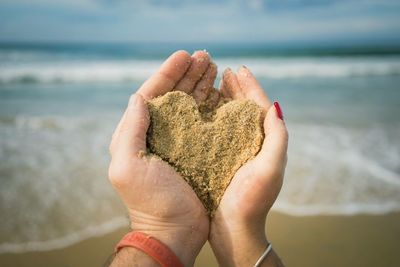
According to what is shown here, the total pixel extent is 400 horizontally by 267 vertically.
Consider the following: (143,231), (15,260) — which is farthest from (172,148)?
(15,260)

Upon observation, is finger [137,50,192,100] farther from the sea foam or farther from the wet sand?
the sea foam

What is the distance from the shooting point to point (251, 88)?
2633 mm

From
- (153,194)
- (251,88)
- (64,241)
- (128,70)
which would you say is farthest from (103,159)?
(128,70)

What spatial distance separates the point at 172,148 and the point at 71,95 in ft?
27.8

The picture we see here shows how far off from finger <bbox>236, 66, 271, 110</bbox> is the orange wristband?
1084 millimetres

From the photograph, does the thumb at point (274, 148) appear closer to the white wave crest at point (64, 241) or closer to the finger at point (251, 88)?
the finger at point (251, 88)

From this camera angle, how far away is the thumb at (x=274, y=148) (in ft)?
6.66

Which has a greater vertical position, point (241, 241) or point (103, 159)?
point (241, 241)

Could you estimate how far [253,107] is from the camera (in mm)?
2457

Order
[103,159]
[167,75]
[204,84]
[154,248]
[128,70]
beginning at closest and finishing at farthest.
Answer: [154,248], [167,75], [204,84], [103,159], [128,70]

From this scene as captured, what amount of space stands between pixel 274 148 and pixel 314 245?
1871 mm

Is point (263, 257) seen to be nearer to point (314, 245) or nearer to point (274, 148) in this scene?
point (274, 148)

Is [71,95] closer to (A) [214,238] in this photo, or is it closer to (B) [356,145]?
(B) [356,145]

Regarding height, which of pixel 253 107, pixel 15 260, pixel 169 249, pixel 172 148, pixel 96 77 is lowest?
pixel 96 77
